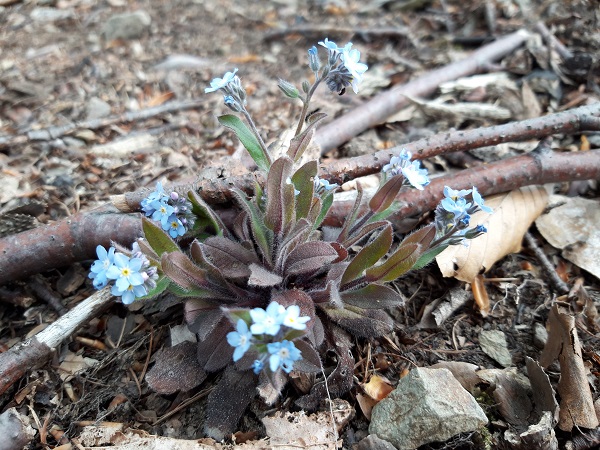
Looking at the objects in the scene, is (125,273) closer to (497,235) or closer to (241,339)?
(241,339)

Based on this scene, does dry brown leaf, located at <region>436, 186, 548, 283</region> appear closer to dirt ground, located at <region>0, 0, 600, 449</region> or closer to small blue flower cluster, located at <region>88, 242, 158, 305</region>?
dirt ground, located at <region>0, 0, 600, 449</region>

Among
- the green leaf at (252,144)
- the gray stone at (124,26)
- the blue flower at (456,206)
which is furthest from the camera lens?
the gray stone at (124,26)

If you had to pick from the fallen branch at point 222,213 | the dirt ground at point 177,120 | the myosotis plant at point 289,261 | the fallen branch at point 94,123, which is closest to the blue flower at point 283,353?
the myosotis plant at point 289,261

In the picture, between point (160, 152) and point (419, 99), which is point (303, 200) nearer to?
point (160, 152)

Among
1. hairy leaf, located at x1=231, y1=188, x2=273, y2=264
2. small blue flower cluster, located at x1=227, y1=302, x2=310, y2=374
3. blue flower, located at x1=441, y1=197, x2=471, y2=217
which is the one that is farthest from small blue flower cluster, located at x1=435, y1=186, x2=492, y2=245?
small blue flower cluster, located at x1=227, y1=302, x2=310, y2=374

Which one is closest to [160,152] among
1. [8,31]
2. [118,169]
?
[118,169]

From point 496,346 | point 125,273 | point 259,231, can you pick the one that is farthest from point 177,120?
point 496,346

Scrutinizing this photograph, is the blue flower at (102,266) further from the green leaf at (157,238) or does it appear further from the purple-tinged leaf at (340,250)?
the purple-tinged leaf at (340,250)
